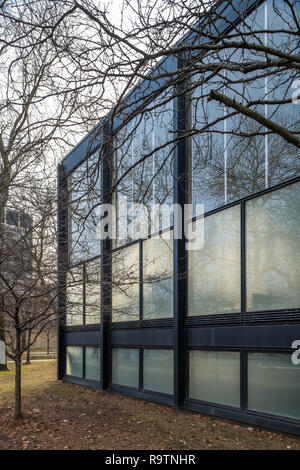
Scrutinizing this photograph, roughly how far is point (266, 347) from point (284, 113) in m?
4.33

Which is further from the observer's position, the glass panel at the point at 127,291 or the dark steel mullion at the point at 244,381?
the glass panel at the point at 127,291

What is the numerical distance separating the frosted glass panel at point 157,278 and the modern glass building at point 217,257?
29 mm

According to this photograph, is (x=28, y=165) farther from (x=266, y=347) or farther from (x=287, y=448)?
(x=287, y=448)

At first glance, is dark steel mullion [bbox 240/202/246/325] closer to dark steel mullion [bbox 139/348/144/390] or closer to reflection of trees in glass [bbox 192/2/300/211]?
A: reflection of trees in glass [bbox 192/2/300/211]

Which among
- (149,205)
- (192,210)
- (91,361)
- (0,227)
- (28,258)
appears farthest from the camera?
(91,361)

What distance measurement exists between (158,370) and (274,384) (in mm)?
4036

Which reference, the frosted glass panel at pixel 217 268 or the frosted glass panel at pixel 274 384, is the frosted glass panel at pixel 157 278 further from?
the frosted glass panel at pixel 274 384

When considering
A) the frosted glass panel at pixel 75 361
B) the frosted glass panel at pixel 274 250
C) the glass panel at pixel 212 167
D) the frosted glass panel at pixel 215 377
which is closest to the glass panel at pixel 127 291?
the frosted glass panel at pixel 215 377

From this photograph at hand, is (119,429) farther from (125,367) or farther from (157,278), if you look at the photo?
(125,367)

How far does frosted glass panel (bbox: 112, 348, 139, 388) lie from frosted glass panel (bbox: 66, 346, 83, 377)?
2862mm

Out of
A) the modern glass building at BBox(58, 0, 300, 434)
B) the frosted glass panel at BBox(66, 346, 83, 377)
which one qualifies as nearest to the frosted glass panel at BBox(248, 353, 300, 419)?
the modern glass building at BBox(58, 0, 300, 434)

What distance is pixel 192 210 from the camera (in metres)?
10.8

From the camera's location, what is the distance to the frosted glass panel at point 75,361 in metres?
16.5
